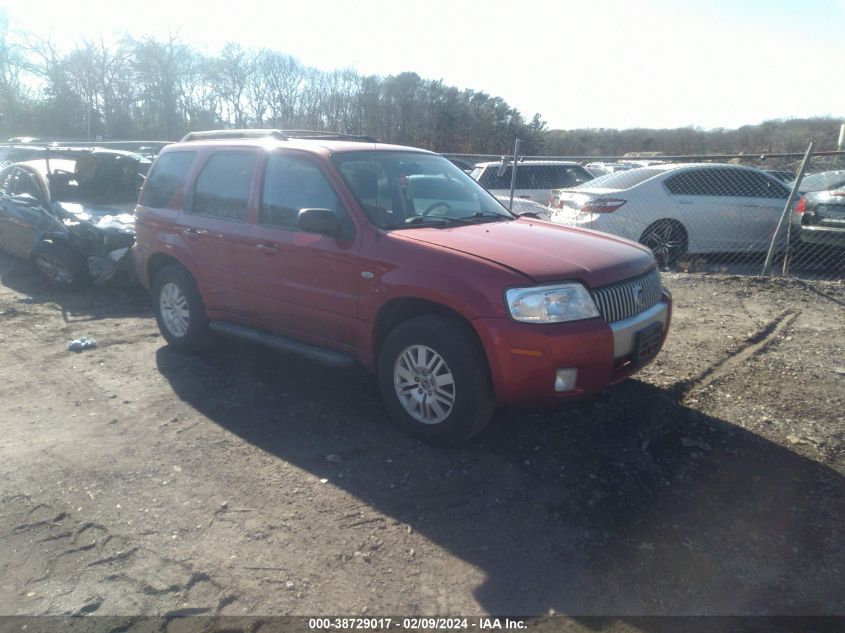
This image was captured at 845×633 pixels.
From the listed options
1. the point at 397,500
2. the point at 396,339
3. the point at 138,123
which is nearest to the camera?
the point at 397,500

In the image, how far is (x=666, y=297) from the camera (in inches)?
176

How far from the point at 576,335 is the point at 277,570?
2.01 meters

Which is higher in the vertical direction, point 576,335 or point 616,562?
point 576,335

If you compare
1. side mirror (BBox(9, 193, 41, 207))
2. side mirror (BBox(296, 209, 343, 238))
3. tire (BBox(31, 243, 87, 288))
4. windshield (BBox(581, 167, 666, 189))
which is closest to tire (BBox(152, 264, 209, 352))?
side mirror (BBox(296, 209, 343, 238))

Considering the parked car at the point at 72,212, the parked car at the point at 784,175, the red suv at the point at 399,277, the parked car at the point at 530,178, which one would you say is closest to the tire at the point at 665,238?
the parked car at the point at 784,175

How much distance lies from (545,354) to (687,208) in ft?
21.7

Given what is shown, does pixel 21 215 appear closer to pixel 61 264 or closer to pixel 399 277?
pixel 61 264

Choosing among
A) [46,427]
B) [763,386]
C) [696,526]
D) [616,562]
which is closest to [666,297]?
[763,386]

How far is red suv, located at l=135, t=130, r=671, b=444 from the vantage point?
3611mm

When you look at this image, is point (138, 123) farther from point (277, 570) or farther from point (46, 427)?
point (277, 570)

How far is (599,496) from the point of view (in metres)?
3.48

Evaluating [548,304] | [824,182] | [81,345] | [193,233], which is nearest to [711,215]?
[824,182]

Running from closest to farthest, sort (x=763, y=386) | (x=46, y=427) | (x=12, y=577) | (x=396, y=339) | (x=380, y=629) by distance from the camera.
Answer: (x=380, y=629)
(x=12, y=577)
(x=396, y=339)
(x=46, y=427)
(x=763, y=386)

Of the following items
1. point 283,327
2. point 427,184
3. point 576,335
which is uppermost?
point 427,184
